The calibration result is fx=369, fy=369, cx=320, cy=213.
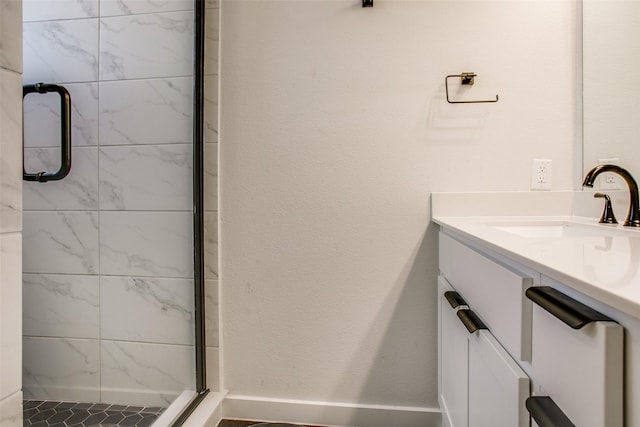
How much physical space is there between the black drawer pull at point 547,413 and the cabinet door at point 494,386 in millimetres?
76

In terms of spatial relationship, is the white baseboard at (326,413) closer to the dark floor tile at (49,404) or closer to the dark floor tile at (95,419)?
the dark floor tile at (95,419)

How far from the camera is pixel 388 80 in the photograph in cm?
142

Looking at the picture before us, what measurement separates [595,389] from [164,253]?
1439mm

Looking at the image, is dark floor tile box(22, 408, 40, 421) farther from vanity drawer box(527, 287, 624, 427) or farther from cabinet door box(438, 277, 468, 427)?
vanity drawer box(527, 287, 624, 427)

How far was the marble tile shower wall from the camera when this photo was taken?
4.57 ft

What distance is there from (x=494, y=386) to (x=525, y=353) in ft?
0.51

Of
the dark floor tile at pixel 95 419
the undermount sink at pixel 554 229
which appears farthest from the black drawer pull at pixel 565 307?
the dark floor tile at pixel 95 419

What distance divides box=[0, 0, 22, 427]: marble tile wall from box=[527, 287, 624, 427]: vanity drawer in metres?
0.88

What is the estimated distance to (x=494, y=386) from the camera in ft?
2.44

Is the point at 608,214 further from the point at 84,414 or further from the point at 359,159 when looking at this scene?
the point at 84,414

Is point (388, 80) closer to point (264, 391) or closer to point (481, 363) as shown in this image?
point (481, 363)

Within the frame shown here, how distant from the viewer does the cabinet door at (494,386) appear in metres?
0.63

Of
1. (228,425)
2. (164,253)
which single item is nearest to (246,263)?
(164,253)

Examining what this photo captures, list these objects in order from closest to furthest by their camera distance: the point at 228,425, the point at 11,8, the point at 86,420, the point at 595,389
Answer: the point at 595,389
the point at 11,8
the point at 86,420
the point at 228,425
